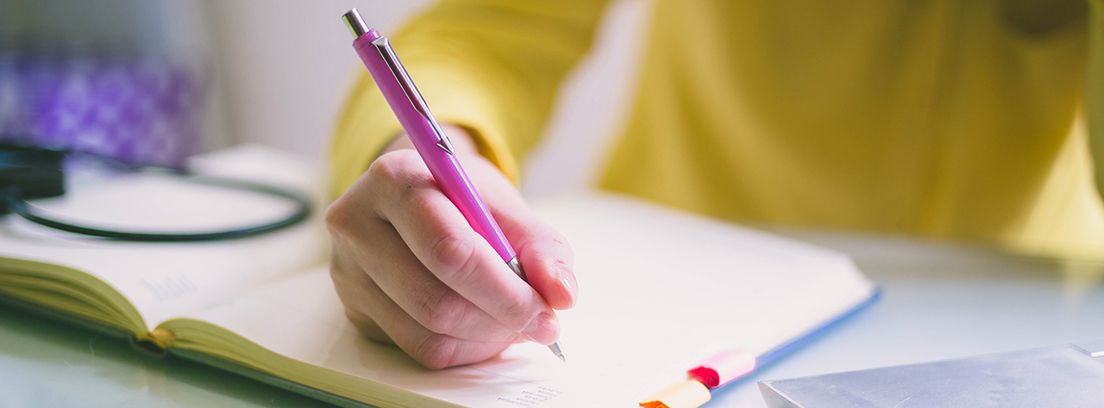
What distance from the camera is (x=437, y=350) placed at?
32 cm

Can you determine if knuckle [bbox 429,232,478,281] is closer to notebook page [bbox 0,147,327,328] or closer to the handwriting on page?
the handwriting on page

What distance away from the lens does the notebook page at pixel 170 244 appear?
418mm

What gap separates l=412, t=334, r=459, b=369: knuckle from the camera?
1.06 feet

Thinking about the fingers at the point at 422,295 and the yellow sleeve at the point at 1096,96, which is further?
the yellow sleeve at the point at 1096,96

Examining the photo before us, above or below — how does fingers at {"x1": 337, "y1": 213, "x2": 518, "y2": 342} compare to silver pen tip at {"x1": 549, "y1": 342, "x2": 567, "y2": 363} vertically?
above

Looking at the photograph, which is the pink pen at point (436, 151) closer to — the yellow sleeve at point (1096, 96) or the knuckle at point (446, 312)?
the knuckle at point (446, 312)

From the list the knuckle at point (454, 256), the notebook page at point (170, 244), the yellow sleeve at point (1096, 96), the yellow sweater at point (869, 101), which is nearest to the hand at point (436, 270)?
the knuckle at point (454, 256)

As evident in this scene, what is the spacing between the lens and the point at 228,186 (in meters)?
0.63

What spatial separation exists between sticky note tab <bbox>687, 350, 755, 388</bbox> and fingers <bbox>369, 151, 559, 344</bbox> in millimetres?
61

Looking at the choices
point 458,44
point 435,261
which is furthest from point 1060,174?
point 435,261

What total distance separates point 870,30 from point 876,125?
0.26 feet

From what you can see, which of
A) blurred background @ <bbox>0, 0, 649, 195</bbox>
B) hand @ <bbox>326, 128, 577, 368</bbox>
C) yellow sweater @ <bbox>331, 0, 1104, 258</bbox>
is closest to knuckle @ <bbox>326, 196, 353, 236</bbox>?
hand @ <bbox>326, 128, 577, 368</bbox>

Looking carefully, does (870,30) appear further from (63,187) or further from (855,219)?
(63,187)

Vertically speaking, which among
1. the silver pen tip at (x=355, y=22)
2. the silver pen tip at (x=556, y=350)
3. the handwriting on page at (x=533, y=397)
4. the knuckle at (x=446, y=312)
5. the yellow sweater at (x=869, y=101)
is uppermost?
the yellow sweater at (x=869, y=101)
